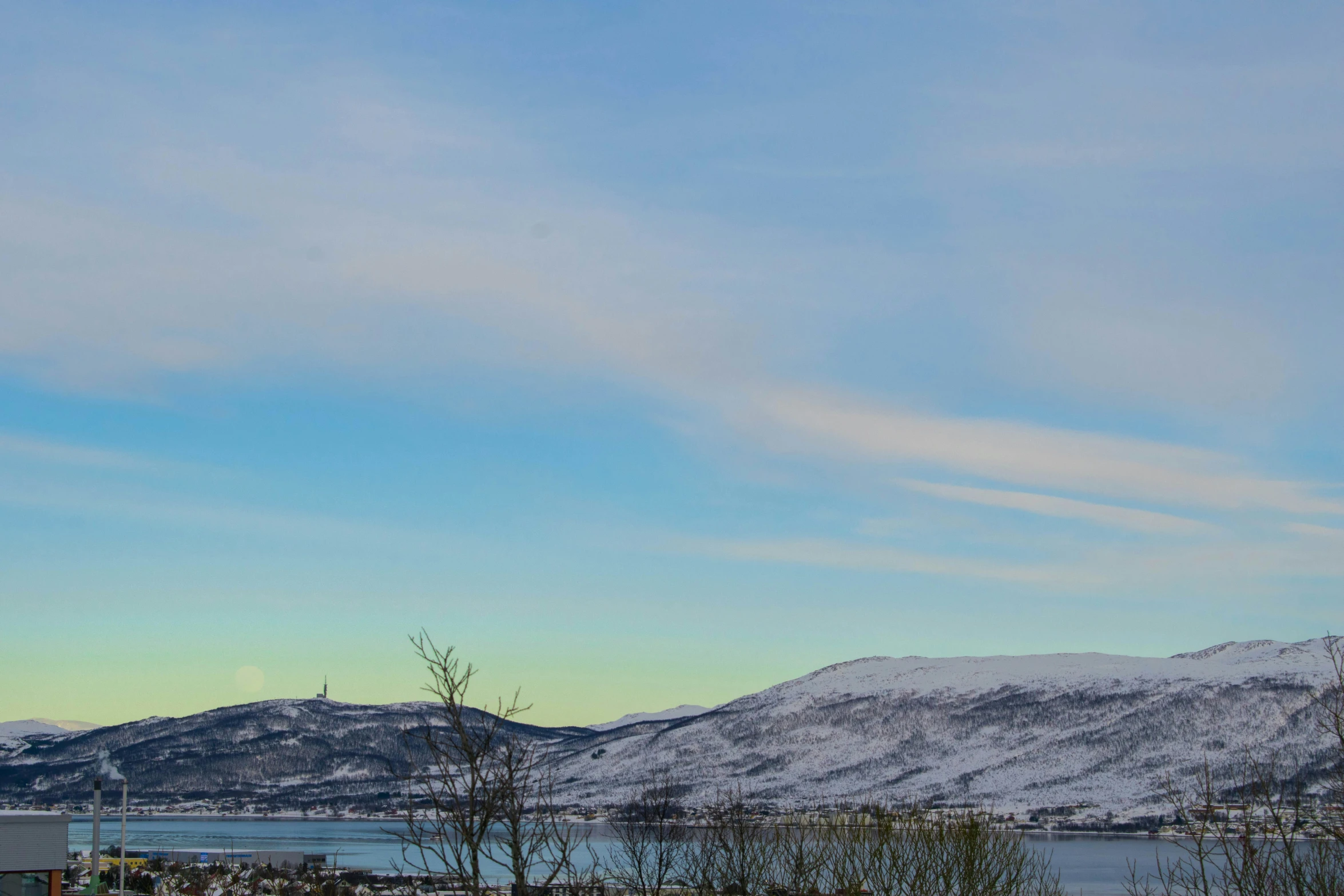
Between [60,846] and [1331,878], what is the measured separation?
127ft

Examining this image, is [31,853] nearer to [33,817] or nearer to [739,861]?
[33,817]

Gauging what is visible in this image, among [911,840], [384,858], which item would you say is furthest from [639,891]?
[384,858]

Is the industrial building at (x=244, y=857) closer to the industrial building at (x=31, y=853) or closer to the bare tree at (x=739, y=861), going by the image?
the industrial building at (x=31, y=853)

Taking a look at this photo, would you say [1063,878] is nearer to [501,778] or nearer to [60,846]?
[60,846]

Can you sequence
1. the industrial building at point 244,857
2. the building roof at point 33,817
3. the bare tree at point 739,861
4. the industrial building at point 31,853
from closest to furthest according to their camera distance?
the bare tree at point 739,861
the industrial building at point 31,853
the building roof at point 33,817
the industrial building at point 244,857

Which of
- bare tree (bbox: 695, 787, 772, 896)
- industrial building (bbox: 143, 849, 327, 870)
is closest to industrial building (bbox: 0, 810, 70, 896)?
bare tree (bbox: 695, 787, 772, 896)

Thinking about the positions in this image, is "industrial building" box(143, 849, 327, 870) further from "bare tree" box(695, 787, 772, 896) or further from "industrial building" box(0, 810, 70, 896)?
"bare tree" box(695, 787, 772, 896)

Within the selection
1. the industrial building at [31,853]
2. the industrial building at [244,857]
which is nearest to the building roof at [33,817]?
the industrial building at [31,853]

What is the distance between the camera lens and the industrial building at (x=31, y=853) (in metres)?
41.1

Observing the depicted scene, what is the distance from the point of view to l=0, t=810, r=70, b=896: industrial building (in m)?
41.1

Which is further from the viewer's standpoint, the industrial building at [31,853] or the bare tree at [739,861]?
the industrial building at [31,853]

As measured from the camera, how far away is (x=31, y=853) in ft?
136

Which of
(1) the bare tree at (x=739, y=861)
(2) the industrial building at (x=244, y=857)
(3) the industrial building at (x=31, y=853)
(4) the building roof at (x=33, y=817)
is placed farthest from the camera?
(2) the industrial building at (x=244, y=857)

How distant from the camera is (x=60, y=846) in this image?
41.8m
